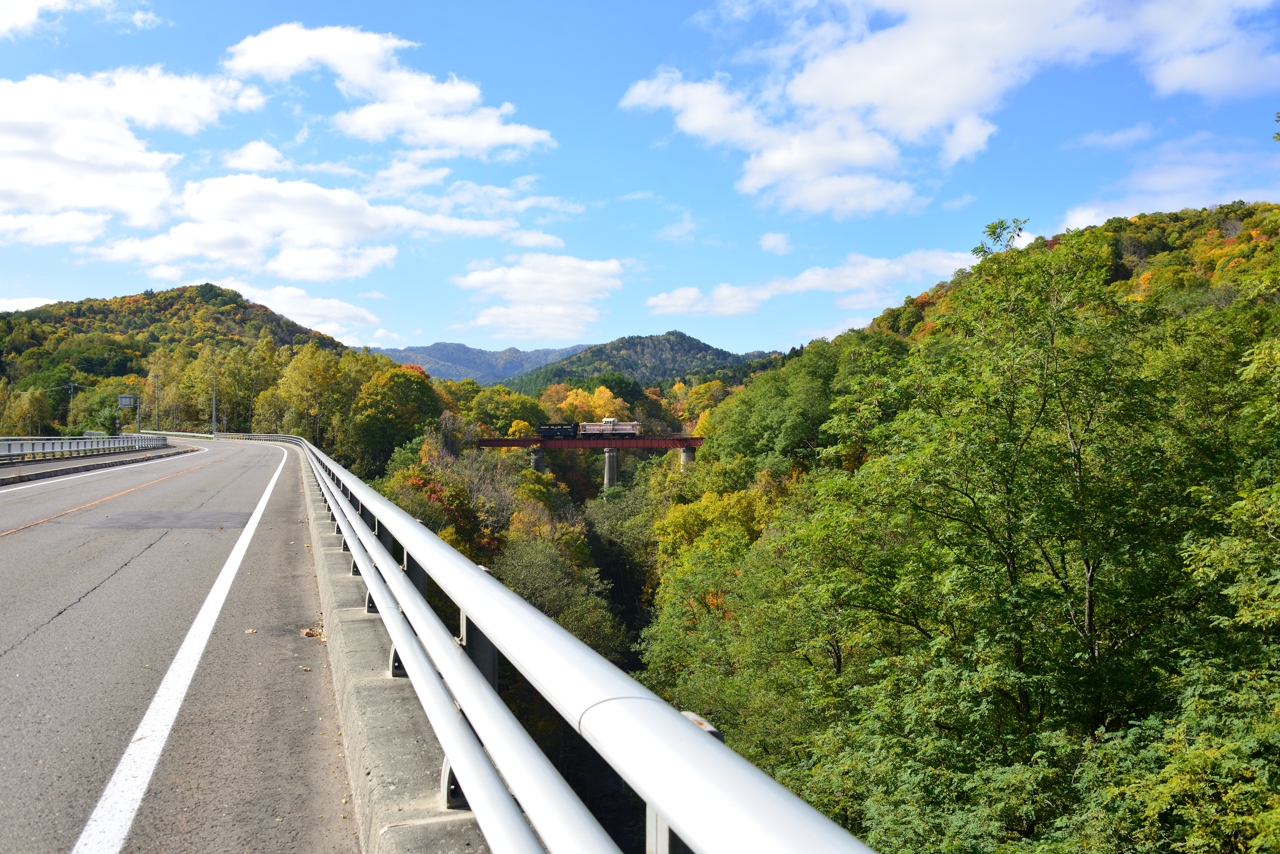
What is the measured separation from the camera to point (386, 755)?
2.93 metres

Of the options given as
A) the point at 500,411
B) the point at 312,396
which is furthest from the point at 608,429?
the point at 312,396

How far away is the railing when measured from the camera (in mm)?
27562

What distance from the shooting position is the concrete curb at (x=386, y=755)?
2.34 m

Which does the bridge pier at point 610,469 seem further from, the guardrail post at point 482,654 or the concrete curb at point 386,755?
the guardrail post at point 482,654

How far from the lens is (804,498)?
38.0m

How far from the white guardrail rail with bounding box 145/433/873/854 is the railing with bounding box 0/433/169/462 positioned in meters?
32.6

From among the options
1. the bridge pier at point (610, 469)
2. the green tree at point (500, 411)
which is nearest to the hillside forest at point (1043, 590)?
the bridge pier at point (610, 469)

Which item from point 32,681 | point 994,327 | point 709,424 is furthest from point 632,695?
point 709,424

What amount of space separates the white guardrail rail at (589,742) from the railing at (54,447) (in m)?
32.6

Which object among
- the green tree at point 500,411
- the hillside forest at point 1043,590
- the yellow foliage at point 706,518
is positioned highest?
the green tree at point 500,411

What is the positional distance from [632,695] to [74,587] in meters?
7.89

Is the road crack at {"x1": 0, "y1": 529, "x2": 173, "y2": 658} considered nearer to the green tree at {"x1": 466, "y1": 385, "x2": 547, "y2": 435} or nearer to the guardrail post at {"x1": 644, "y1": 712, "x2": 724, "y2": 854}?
the guardrail post at {"x1": 644, "y1": 712, "x2": 724, "y2": 854}

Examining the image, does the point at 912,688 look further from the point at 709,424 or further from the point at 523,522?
the point at 709,424

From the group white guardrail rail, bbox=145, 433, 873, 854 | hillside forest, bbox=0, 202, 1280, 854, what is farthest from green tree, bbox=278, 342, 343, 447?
white guardrail rail, bbox=145, 433, 873, 854
